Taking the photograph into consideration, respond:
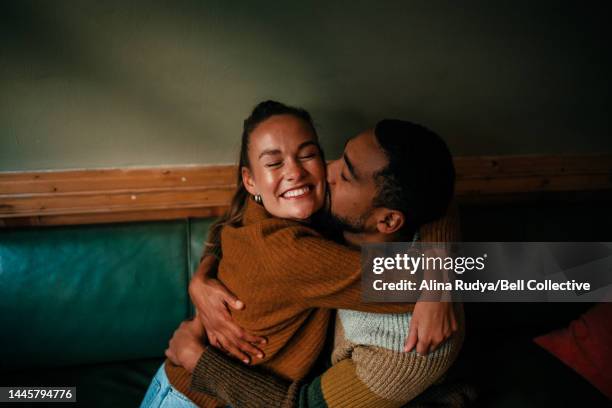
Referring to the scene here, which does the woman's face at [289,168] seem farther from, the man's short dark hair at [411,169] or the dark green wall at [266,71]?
the dark green wall at [266,71]

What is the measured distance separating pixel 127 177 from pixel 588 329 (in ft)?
5.48

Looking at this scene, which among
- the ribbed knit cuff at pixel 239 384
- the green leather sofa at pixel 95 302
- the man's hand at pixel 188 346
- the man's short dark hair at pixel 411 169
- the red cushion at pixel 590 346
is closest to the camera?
the man's short dark hair at pixel 411 169

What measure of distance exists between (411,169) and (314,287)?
12.9 inches

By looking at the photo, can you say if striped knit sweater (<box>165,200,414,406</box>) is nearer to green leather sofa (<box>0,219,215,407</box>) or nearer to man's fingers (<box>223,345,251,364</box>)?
man's fingers (<box>223,345,251,364</box>)

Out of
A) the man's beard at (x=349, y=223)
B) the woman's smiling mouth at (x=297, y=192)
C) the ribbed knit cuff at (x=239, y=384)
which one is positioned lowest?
the ribbed knit cuff at (x=239, y=384)

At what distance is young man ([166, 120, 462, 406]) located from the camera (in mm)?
816

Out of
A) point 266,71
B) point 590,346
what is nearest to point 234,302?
point 266,71

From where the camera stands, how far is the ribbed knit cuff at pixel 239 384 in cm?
91

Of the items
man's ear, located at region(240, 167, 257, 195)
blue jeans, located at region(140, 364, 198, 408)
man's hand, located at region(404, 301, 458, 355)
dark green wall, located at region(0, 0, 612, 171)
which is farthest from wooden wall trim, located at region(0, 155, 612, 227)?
man's hand, located at region(404, 301, 458, 355)

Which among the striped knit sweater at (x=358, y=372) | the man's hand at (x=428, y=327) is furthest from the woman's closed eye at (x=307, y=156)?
the man's hand at (x=428, y=327)

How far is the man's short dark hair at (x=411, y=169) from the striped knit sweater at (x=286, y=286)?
158 mm

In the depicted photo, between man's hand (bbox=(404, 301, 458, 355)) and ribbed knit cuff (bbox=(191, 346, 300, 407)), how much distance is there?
1.04ft

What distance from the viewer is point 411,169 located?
Answer: 0.81 m

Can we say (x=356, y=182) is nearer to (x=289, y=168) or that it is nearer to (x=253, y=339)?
(x=289, y=168)
